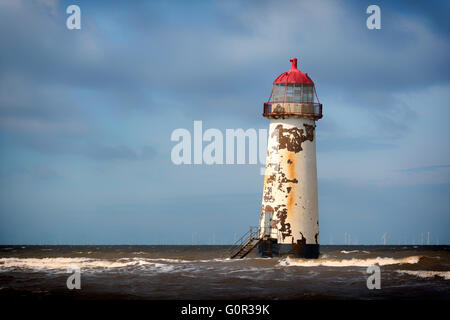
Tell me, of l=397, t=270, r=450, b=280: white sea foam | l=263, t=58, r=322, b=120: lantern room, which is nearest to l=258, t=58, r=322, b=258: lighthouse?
l=263, t=58, r=322, b=120: lantern room

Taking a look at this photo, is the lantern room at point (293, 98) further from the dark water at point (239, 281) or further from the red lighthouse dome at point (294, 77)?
the dark water at point (239, 281)

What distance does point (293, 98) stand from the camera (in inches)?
1439

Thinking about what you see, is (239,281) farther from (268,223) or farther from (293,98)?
(293,98)

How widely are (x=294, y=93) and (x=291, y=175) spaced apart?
4972 millimetres

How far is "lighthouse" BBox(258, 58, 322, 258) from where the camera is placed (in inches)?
1390

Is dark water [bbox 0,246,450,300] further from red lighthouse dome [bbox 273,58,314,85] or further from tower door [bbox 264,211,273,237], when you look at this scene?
red lighthouse dome [bbox 273,58,314,85]

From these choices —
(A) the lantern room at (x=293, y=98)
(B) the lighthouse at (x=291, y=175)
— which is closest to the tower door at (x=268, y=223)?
(B) the lighthouse at (x=291, y=175)

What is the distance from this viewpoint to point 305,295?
23078 mm

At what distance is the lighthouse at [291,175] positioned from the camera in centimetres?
3531

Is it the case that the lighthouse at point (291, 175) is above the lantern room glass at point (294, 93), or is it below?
below
